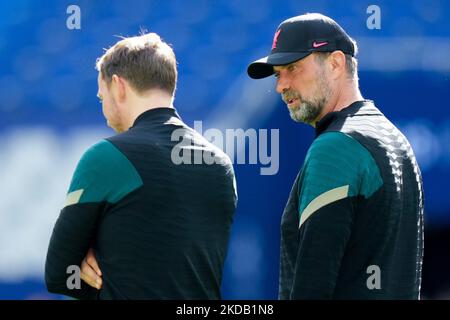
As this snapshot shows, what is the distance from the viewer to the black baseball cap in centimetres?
203

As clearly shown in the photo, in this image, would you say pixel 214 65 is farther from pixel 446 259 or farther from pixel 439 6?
pixel 446 259

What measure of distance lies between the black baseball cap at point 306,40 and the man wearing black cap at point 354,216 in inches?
6.6

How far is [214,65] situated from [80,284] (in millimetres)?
1348

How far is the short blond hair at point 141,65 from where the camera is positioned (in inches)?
75.2

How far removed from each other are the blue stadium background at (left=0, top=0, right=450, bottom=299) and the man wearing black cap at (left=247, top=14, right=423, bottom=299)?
0.96 meters

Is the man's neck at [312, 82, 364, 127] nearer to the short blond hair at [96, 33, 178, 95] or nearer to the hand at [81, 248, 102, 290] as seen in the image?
the short blond hair at [96, 33, 178, 95]

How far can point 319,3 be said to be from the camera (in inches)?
119

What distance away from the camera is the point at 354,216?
178 cm
